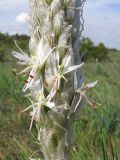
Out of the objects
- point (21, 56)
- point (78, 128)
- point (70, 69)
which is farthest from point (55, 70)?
point (78, 128)

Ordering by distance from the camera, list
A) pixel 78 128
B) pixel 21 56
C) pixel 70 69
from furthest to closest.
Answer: pixel 78 128, pixel 21 56, pixel 70 69

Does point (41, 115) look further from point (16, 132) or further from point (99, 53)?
point (99, 53)

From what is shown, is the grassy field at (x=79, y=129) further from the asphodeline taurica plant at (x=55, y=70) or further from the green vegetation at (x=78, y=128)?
the asphodeline taurica plant at (x=55, y=70)

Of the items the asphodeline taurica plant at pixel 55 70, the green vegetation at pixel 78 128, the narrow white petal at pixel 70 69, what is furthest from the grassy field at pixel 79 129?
the narrow white petal at pixel 70 69

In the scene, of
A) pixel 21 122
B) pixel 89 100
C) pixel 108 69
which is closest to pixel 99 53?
pixel 108 69

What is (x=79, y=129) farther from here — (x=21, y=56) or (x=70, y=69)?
(x=70, y=69)

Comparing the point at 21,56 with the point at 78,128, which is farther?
the point at 78,128
